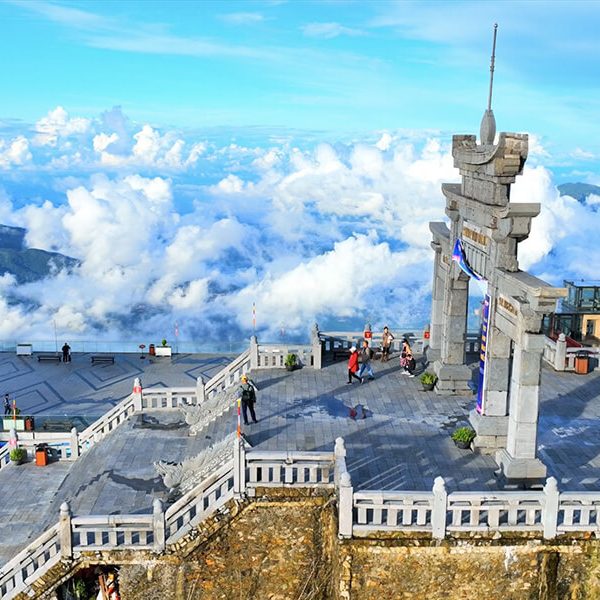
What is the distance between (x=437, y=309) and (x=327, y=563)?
1528 cm

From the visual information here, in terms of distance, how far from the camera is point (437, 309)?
34.9 metres

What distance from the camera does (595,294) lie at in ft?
143

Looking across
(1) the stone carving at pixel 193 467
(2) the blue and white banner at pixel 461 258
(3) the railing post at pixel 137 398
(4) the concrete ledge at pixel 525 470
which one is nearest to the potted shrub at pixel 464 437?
(4) the concrete ledge at pixel 525 470

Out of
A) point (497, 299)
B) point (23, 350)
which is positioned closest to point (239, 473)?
point (497, 299)

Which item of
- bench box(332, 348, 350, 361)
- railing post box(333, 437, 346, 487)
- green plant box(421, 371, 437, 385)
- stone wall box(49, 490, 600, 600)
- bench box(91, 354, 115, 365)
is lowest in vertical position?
bench box(91, 354, 115, 365)

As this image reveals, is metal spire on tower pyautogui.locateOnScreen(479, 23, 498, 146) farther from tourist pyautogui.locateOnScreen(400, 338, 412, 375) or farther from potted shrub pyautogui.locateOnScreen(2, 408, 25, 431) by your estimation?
potted shrub pyautogui.locateOnScreen(2, 408, 25, 431)

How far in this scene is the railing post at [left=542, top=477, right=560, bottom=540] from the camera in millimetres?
20656

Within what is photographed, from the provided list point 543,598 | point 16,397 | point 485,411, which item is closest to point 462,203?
point 485,411

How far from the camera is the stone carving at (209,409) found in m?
31.1

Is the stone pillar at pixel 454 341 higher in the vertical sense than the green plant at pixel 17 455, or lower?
higher

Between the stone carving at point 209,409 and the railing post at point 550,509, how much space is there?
1394 cm

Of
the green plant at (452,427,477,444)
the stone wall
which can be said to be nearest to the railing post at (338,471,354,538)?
the stone wall

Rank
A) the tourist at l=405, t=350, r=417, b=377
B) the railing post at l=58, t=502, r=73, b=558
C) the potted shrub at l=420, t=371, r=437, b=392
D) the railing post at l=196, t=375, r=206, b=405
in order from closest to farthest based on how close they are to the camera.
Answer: the railing post at l=58, t=502, r=73, b=558 → the potted shrub at l=420, t=371, r=437, b=392 → the railing post at l=196, t=375, r=206, b=405 → the tourist at l=405, t=350, r=417, b=377

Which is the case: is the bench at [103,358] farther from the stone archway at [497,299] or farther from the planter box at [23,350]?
the stone archway at [497,299]
